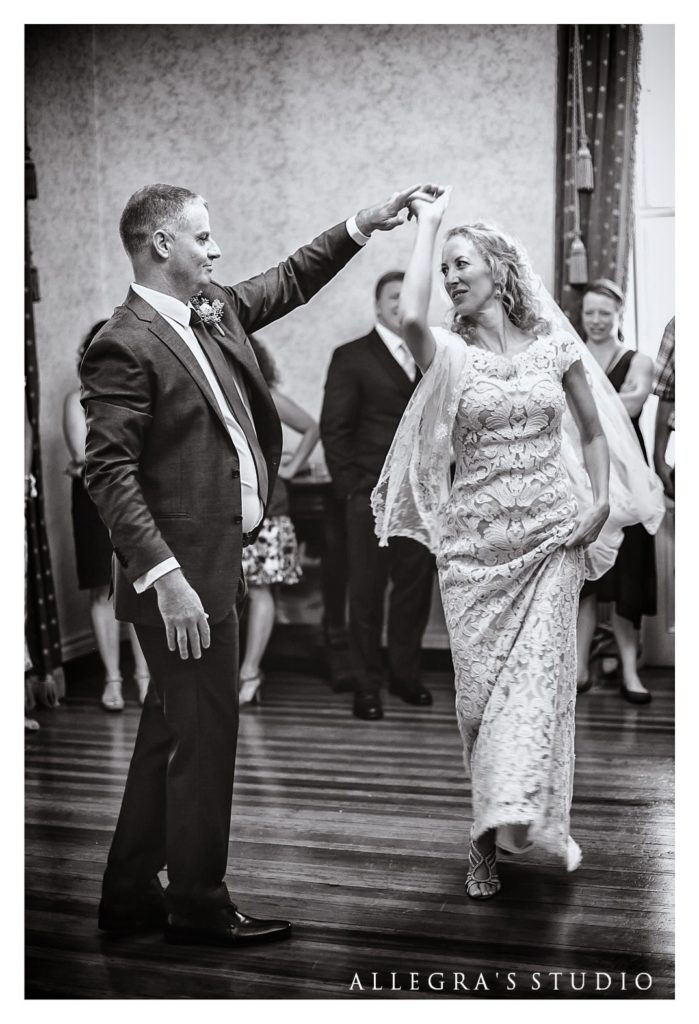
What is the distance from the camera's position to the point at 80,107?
3.21m

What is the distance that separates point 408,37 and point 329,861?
89.9 inches

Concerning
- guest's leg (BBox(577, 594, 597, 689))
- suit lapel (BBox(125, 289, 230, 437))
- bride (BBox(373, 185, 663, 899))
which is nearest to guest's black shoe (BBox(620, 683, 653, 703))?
guest's leg (BBox(577, 594, 597, 689))

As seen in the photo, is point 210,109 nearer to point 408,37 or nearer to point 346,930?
point 408,37

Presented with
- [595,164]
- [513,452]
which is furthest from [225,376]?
[595,164]

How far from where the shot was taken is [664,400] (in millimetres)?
3070

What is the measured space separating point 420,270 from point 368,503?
2.08 m

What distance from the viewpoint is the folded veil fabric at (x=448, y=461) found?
262cm

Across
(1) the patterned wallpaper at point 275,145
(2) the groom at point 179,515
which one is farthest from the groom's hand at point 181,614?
(1) the patterned wallpaper at point 275,145

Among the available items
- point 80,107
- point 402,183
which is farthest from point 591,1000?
point 402,183

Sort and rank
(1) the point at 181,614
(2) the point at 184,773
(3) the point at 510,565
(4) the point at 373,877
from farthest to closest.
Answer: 1. (4) the point at 373,877
2. (3) the point at 510,565
3. (2) the point at 184,773
4. (1) the point at 181,614

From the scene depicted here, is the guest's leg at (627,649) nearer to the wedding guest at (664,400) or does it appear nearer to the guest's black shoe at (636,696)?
the guest's black shoe at (636,696)

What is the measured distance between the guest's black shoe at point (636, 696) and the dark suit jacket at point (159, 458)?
2235 millimetres

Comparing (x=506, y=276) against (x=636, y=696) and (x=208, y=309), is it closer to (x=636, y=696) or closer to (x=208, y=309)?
(x=208, y=309)

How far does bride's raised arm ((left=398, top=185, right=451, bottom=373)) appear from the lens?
2387 mm
